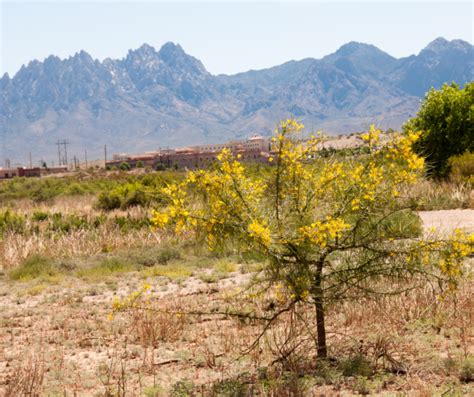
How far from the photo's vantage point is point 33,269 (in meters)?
13.7

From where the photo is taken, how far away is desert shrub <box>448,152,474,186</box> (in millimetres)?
19859

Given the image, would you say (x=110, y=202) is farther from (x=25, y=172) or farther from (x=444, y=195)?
A: (x=25, y=172)

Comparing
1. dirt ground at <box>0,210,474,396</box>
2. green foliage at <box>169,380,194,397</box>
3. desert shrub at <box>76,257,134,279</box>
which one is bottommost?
desert shrub at <box>76,257,134,279</box>

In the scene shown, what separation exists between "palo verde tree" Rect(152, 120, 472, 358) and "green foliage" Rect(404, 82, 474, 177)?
16.4 meters

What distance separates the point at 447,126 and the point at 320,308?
1740 cm

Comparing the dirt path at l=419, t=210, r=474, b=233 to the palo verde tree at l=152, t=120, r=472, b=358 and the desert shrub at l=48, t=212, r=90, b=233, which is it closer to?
the palo verde tree at l=152, t=120, r=472, b=358

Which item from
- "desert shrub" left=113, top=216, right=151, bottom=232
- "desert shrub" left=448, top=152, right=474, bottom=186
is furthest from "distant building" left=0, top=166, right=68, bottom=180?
"desert shrub" left=448, top=152, right=474, bottom=186

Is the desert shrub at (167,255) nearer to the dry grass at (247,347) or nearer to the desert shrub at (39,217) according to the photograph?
the dry grass at (247,347)

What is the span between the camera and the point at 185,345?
25.3 ft

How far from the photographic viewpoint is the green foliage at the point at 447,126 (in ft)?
72.3

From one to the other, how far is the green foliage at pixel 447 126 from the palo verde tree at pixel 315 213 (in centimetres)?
1643

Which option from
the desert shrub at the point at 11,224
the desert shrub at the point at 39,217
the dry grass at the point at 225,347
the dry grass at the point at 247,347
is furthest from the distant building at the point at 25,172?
the dry grass at the point at 247,347

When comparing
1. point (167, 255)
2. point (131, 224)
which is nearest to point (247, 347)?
point (167, 255)

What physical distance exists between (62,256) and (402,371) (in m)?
11.1
